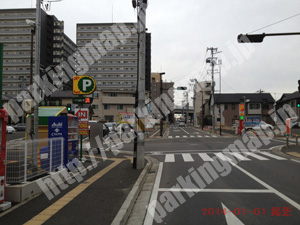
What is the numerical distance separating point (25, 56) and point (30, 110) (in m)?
77.2

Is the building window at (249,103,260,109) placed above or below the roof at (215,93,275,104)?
below

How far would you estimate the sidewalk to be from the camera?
4688mm

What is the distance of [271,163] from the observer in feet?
38.6

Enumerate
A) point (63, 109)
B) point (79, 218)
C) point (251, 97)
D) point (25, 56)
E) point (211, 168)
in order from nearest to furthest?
point (79, 218)
point (211, 168)
point (63, 109)
point (251, 97)
point (25, 56)

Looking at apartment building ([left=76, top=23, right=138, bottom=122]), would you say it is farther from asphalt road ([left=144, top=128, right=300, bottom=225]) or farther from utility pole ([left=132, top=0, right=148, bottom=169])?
Answer: asphalt road ([left=144, top=128, right=300, bottom=225])

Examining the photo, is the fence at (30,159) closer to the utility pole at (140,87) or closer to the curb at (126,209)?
the curb at (126,209)

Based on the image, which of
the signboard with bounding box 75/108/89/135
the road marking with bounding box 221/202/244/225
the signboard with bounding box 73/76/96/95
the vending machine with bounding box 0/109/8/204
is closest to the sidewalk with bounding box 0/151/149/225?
the vending machine with bounding box 0/109/8/204

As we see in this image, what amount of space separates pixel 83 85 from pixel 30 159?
5882mm

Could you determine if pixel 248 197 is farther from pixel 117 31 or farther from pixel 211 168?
pixel 117 31

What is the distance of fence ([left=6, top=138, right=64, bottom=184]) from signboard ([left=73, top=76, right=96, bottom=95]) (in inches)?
158

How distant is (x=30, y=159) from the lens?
6.34 m

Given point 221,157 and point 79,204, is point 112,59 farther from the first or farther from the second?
point 79,204

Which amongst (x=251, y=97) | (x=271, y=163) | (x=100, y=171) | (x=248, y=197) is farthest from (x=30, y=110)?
(x=251, y=97)

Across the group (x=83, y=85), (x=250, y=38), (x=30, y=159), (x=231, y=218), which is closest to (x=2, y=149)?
(x=30, y=159)
